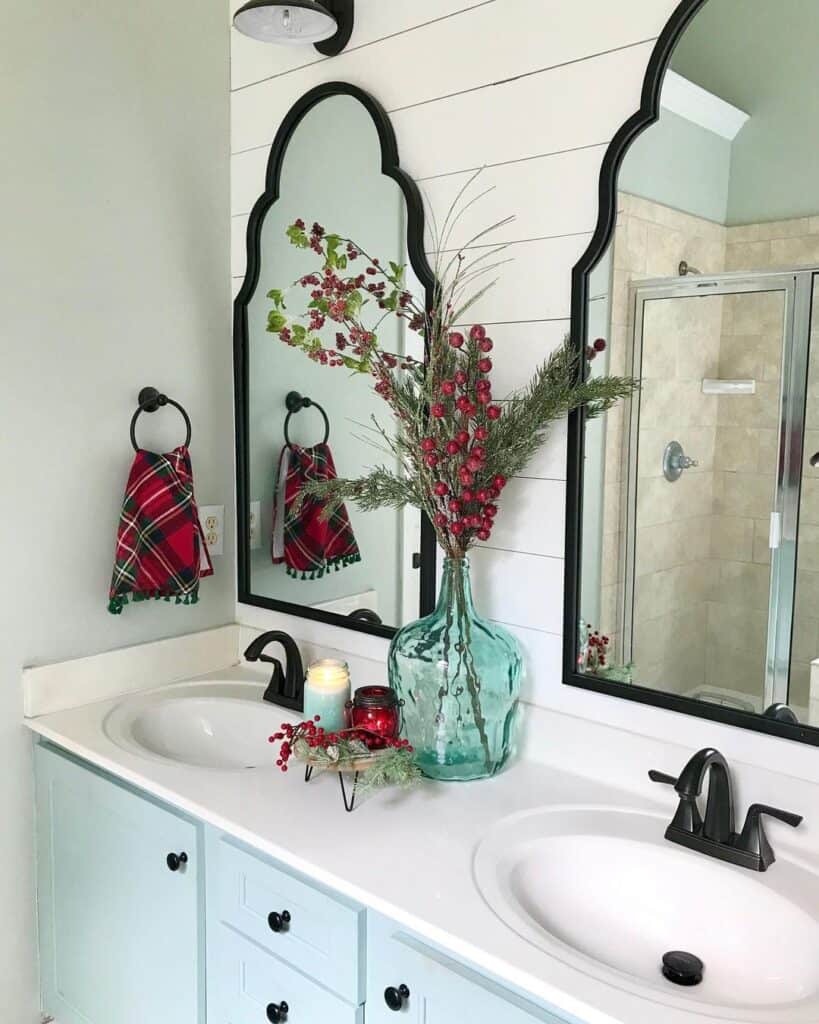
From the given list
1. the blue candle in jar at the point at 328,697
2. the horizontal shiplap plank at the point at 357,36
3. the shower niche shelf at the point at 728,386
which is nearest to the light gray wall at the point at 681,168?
the shower niche shelf at the point at 728,386

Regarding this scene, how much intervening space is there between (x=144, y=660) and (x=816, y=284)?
150cm

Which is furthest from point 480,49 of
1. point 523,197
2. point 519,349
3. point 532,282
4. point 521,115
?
point 519,349

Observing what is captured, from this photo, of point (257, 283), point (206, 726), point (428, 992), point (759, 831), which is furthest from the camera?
point (257, 283)

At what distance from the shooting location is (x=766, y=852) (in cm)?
133

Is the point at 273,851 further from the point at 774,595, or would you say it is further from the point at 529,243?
the point at 529,243

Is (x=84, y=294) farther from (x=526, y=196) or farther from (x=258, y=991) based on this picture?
(x=258, y=991)

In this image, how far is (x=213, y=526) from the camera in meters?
2.19

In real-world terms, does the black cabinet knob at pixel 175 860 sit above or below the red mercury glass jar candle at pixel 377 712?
below

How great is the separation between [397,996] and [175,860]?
0.51 metres

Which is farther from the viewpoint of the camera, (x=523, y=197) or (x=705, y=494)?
(x=523, y=197)

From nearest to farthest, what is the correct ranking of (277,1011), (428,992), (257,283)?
(428,992) < (277,1011) < (257,283)

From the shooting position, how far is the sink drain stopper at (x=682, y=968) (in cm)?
123

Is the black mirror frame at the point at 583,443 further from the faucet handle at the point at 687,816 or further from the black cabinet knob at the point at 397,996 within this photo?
the black cabinet knob at the point at 397,996

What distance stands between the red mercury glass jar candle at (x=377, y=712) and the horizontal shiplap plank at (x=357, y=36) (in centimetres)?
120
